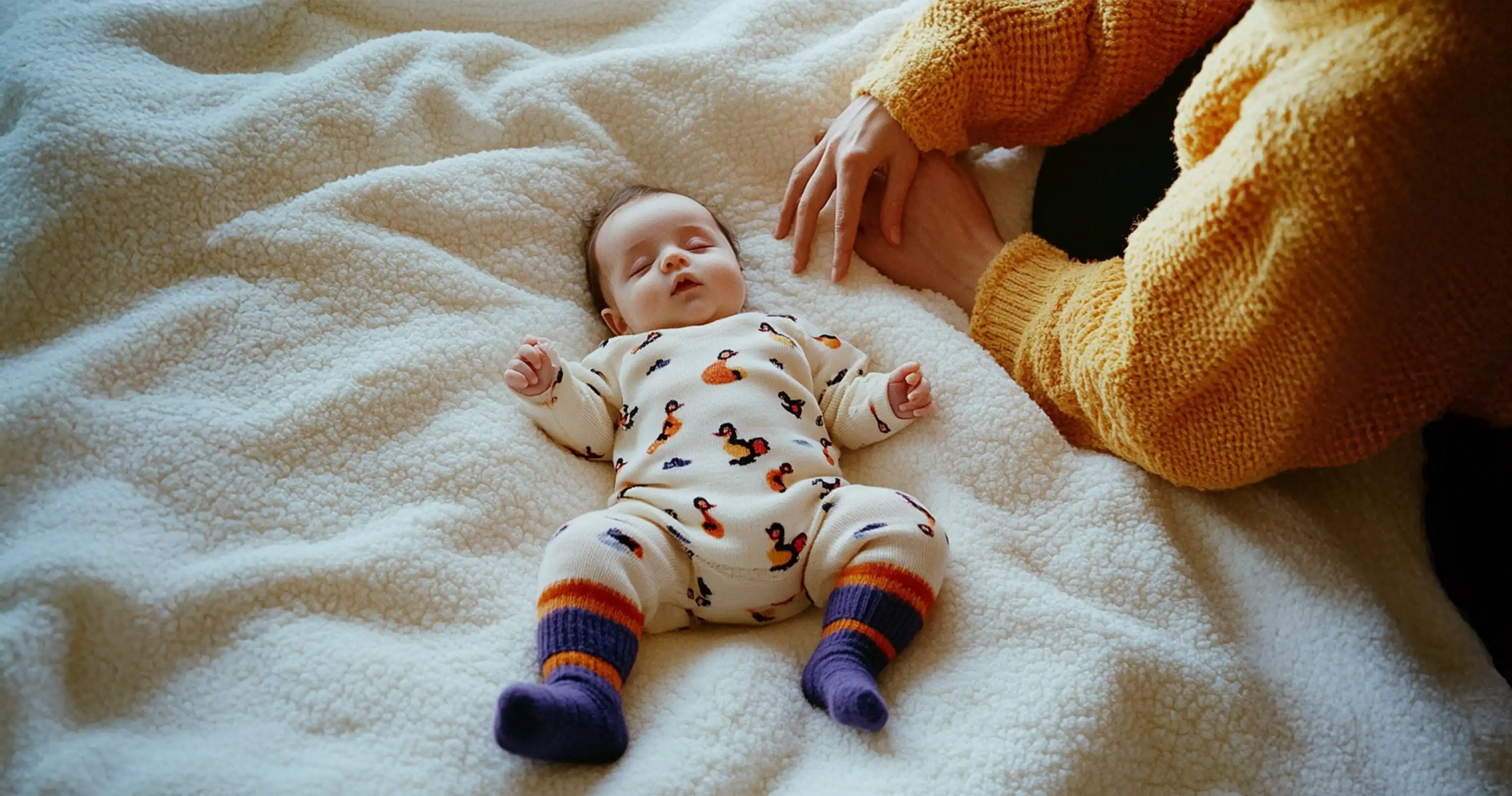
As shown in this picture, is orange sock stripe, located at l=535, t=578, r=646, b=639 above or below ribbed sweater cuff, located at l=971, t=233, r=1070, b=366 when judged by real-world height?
below

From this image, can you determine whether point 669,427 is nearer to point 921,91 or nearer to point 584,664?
point 584,664

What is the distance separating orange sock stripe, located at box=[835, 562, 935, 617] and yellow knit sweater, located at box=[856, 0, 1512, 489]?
0.22 metres

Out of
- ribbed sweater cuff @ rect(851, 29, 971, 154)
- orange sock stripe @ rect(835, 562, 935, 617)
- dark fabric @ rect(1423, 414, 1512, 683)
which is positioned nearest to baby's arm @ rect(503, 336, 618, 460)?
orange sock stripe @ rect(835, 562, 935, 617)

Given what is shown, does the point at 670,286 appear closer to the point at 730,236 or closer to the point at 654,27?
the point at 730,236

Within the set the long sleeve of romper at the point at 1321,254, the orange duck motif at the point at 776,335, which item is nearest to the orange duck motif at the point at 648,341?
the orange duck motif at the point at 776,335

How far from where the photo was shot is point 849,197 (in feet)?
3.66

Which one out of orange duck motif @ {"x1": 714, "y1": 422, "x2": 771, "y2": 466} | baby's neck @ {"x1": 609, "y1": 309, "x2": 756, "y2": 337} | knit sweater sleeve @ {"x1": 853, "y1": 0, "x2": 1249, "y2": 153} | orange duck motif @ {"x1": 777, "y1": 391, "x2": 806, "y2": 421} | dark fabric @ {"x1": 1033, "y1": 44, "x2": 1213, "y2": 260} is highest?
knit sweater sleeve @ {"x1": 853, "y1": 0, "x2": 1249, "y2": 153}

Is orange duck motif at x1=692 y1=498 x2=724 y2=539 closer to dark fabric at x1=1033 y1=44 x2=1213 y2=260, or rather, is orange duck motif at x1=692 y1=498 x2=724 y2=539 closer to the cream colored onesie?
the cream colored onesie

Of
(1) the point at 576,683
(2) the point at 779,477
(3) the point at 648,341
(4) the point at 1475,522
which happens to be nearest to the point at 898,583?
(2) the point at 779,477

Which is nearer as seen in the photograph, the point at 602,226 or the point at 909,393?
the point at 909,393

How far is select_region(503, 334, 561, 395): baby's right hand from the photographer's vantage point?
99 cm

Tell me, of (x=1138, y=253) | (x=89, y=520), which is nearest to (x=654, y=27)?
(x=1138, y=253)

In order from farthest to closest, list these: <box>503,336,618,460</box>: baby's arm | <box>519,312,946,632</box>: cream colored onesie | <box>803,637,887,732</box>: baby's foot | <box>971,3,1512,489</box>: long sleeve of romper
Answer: <box>503,336,618,460</box>: baby's arm, <box>519,312,946,632</box>: cream colored onesie, <box>803,637,887,732</box>: baby's foot, <box>971,3,1512,489</box>: long sleeve of romper

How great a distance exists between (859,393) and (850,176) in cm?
24
